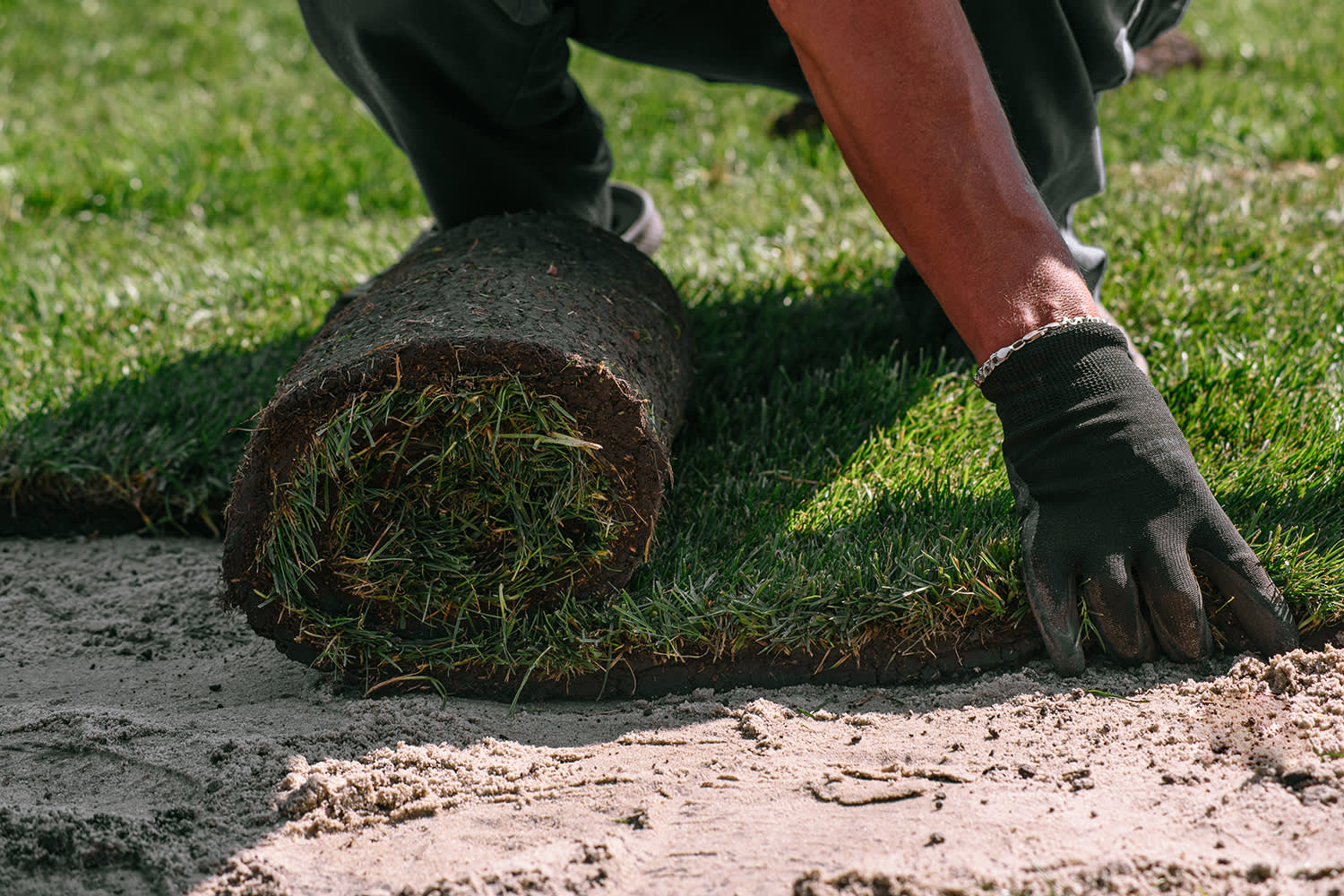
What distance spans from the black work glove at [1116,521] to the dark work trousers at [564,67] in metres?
0.81

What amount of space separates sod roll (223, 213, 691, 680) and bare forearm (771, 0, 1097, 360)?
59cm

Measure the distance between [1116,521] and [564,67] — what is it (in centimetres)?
180

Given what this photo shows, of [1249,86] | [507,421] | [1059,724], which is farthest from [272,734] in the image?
[1249,86]

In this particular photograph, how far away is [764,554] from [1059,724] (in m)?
0.62

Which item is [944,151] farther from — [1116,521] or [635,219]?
[635,219]

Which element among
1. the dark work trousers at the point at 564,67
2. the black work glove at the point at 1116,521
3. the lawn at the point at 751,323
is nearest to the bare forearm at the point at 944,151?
the black work glove at the point at 1116,521

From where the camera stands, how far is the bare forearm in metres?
1.86

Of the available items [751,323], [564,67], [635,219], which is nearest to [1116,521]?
[751,323]

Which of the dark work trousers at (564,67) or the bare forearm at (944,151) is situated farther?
the dark work trousers at (564,67)

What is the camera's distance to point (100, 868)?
1.55m

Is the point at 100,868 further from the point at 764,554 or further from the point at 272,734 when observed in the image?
the point at 764,554

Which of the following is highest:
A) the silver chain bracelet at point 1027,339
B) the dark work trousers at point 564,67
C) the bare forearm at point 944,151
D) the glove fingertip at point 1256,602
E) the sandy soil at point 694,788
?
the dark work trousers at point 564,67

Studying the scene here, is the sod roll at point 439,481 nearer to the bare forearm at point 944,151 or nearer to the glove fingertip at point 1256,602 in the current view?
the bare forearm at point 944,151

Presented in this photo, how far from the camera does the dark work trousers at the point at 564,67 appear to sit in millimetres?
2430
